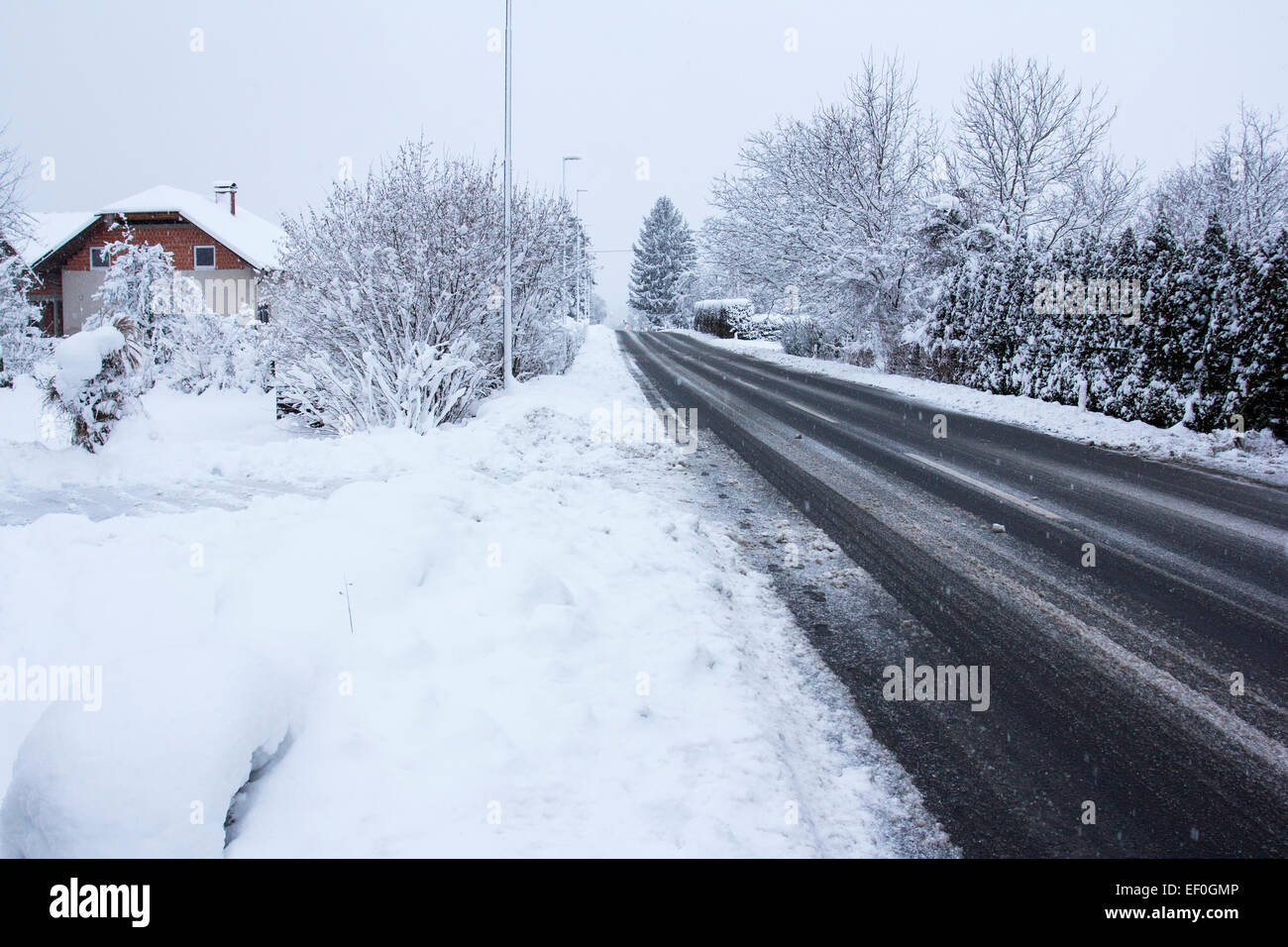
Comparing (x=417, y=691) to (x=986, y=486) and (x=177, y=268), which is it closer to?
(x=986, y=486)

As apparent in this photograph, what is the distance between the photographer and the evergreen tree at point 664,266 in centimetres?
7719

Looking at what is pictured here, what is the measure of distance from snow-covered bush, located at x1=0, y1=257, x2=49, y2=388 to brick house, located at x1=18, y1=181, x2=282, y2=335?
14859 mm

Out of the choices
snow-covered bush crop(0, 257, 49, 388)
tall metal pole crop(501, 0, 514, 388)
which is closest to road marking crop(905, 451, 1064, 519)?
tall metal pole crop(501, 0, 514, 388)

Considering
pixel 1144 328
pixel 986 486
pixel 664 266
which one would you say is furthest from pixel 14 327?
pixel 664 266

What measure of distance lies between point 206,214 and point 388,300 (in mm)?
33296

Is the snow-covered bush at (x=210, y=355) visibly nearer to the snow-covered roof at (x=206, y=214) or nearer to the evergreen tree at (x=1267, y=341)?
the snow-covered roof at (x=206, y=214)

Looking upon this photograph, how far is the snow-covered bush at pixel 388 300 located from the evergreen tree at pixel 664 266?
6797 centimetres

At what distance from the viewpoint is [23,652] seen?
3.70 meters

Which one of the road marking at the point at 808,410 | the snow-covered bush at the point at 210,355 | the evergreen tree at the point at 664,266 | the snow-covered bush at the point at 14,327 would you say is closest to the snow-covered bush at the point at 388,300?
the road marking at the point at 808,410

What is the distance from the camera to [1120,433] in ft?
39.6

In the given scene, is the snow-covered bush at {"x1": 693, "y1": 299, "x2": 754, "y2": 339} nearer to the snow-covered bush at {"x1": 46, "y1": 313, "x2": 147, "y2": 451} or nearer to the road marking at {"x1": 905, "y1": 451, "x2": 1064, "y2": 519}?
the road marking at {"x1": 905, "y1": 451, "x2": 1064, "y2": 519}

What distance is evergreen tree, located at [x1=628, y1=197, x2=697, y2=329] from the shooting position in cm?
7719
